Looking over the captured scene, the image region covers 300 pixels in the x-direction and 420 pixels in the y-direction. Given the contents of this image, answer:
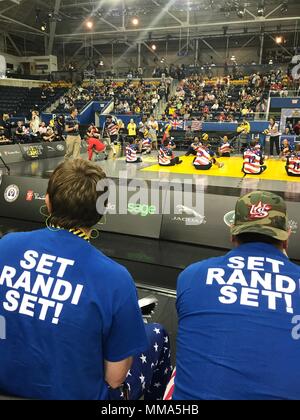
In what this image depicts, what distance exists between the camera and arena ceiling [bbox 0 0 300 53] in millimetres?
25891

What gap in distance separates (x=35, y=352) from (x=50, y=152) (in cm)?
1392

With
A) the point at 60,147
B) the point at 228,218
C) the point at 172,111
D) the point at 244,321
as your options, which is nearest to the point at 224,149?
the point at 60,147

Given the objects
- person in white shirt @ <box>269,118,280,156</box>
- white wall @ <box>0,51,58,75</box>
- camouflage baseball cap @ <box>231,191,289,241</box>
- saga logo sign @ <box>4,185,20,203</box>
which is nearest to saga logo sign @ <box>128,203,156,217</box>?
saga logo sign @ <box>4,185,20,203</box>

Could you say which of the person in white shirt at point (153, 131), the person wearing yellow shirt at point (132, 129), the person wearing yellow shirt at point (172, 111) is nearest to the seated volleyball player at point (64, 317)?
the person wearing yellow shirt at point (132, 129)

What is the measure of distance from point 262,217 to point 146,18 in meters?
32.0

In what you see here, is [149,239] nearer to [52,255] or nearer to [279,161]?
[52,255]

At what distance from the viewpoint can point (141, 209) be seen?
496 centimetres

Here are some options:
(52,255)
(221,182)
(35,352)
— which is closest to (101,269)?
(52,255)

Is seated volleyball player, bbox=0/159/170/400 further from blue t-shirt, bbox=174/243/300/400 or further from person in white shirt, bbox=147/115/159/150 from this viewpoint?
person in white shirt, bbox=147/115/159/150

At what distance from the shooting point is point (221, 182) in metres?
8.74

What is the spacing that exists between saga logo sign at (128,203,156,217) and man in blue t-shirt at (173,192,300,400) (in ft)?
11.2

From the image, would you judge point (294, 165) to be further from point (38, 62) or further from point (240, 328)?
point (38, 62)

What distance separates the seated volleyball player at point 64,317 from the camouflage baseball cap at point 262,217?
56cm

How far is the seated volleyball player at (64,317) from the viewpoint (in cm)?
128
